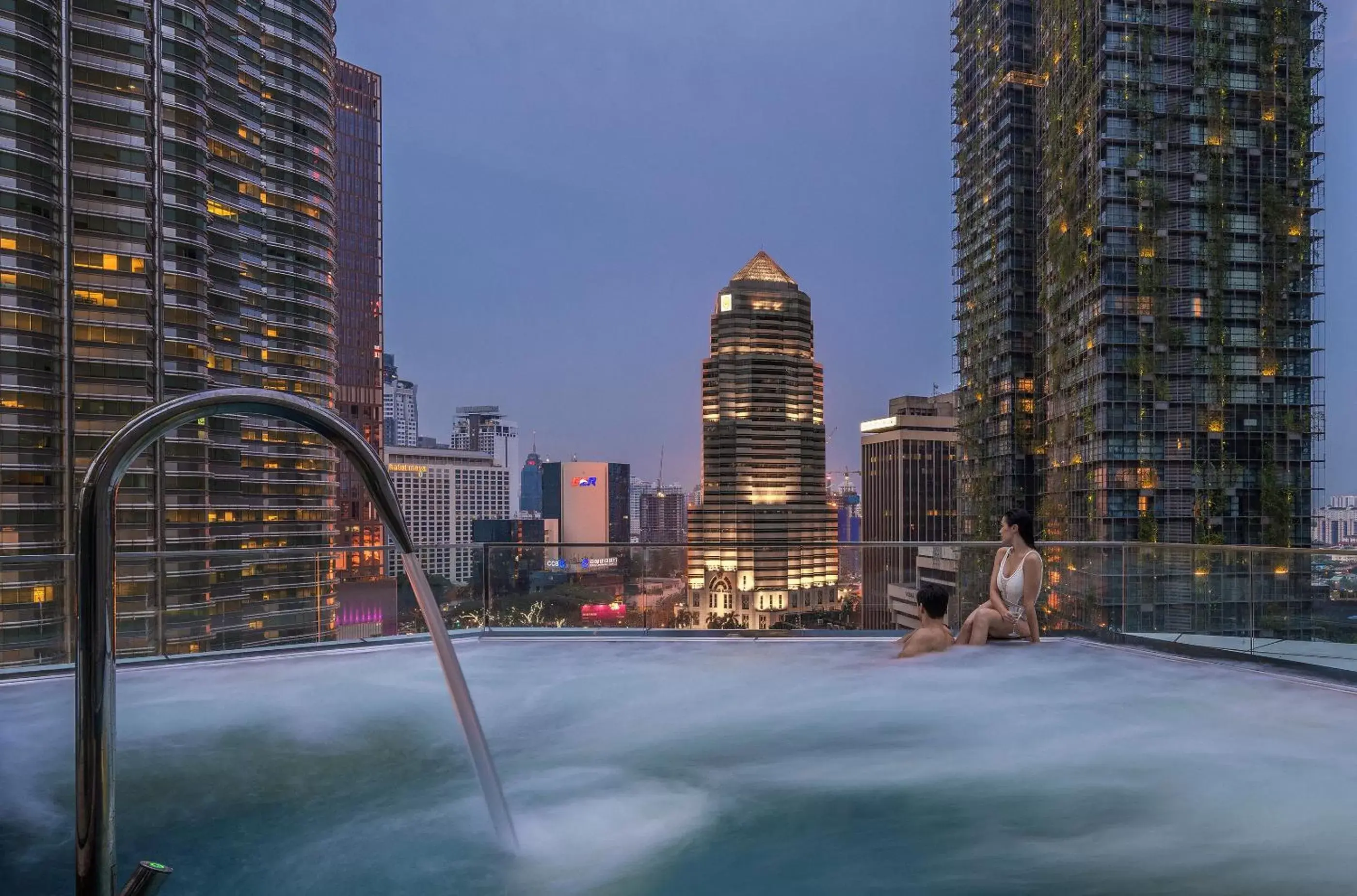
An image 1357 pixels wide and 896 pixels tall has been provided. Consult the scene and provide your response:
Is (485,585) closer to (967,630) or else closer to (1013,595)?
(967,630)

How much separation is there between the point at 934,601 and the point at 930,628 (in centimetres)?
15

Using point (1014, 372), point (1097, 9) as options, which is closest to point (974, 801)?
point (1097, 9)

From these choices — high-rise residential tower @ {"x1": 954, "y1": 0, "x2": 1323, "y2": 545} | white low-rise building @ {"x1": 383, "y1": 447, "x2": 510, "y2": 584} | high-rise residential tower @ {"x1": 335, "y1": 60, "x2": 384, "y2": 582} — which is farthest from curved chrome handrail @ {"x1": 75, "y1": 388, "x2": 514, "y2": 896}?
white low-rise building @ {"x1": 383, "y1": 447, "x2": 510, "y2": 584}

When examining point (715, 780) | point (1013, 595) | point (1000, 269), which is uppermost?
point (1000, 269)

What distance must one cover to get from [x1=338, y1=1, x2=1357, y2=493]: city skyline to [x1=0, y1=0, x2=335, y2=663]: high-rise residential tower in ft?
181

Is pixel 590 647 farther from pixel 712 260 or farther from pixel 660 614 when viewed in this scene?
pixel 712 260

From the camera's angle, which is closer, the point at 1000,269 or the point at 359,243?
the point at 1000,269

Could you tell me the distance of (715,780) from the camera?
2787 mm

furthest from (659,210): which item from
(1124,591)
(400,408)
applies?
(1124,591)

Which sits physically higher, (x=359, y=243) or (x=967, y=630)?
(x=359, y=243)

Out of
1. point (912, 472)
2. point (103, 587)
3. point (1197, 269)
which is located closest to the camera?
point (103, 587)

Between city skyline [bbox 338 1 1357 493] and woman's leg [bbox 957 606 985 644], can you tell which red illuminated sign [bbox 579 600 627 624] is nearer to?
woman's leg [bbox 957 606 985 644]

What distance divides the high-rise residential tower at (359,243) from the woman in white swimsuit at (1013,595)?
96.3 m

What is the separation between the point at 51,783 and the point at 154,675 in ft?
5.32
